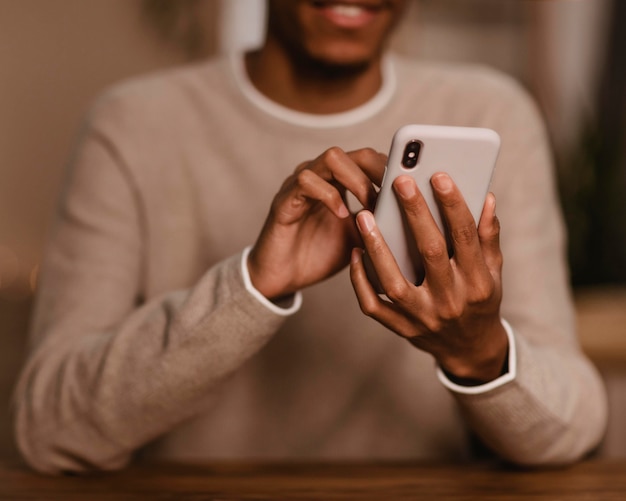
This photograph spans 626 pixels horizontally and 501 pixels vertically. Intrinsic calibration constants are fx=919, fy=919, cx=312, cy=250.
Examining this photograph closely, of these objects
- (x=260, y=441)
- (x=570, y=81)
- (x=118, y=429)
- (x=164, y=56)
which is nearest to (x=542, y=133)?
(x=260, y=441)

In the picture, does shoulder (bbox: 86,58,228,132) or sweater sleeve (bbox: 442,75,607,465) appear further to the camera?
shoulder (bbox: 86,58,228,132)

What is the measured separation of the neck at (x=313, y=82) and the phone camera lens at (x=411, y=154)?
0.32 m

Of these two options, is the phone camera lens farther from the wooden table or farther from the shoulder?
the shoulder

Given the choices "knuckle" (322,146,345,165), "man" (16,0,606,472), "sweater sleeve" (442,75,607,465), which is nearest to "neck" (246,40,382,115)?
"man" (16,0,606,472)

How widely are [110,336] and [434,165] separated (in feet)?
1.15

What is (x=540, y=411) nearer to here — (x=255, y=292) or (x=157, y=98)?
(x=255, y=292)

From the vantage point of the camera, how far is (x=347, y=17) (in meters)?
0.85

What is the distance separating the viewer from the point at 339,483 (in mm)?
725

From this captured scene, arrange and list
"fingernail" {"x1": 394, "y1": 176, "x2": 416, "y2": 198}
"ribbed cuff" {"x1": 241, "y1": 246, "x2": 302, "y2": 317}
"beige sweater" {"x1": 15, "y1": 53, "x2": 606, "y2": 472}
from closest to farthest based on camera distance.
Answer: "fingernail" {"x1": 394, "y1": 176, "x2": 416, "y2": 198}, "ribbed cuff" {"x1": 241, "y1": 246, "x2": 302, "y2": 317}, "beige sweater" {"x1": 15, "y1": 53, "x2": 606, "y2": 472}

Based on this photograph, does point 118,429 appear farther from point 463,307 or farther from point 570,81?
point 570,81

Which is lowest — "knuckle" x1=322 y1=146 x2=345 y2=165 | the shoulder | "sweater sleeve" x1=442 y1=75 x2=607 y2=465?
"sweater sleeve" x1=442 y1=75 x2=607 y2=465

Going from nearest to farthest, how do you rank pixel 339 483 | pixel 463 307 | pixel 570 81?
pixel 463 307, pixel 339 483, pixel 570 81

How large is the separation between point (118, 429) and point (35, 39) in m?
1.51

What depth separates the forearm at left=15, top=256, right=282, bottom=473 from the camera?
0.70 meters
